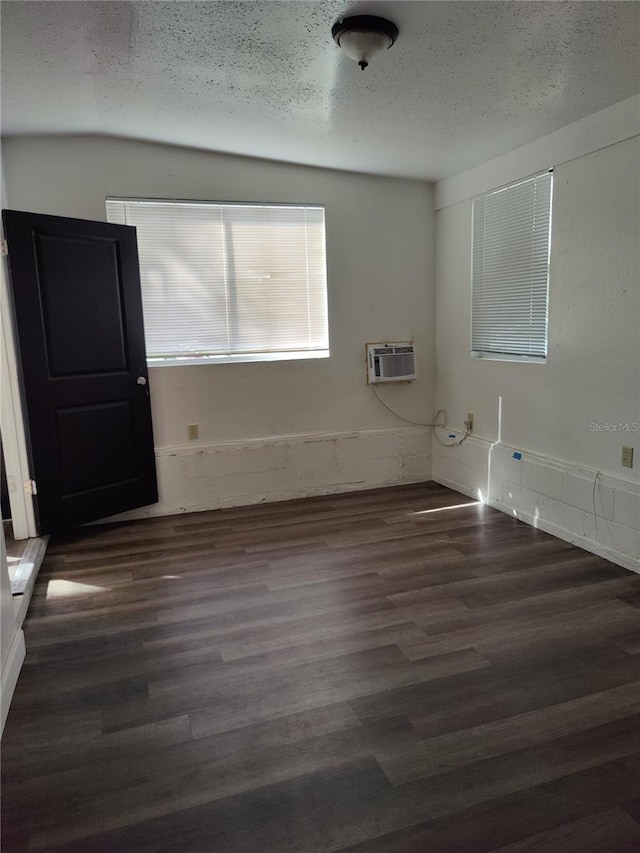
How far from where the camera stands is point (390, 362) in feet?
15.1

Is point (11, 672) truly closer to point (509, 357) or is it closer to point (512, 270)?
point (509, 357)

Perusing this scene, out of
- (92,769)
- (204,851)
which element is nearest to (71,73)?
(92,769)

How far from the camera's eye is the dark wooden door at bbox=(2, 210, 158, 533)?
3402 mm

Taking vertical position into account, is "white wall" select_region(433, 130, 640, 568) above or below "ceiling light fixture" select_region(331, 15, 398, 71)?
below

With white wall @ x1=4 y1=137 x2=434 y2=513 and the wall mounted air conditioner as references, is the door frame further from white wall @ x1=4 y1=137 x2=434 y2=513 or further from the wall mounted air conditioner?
the wall mounted air conditioner

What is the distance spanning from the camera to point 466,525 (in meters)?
3.76

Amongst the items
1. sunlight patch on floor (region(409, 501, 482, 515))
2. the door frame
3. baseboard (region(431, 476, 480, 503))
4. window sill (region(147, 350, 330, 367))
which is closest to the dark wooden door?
the door frame

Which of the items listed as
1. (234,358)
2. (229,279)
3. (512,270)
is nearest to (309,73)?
(229,279)

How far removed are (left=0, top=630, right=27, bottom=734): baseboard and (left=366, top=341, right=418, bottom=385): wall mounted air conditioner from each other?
3.09 m

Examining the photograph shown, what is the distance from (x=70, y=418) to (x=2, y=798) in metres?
2.38

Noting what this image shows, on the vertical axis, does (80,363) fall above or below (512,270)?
below

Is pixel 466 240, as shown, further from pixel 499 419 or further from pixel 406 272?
pixel 499 419

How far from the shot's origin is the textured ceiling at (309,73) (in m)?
2.17

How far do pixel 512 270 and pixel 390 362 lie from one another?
1.20 metres
